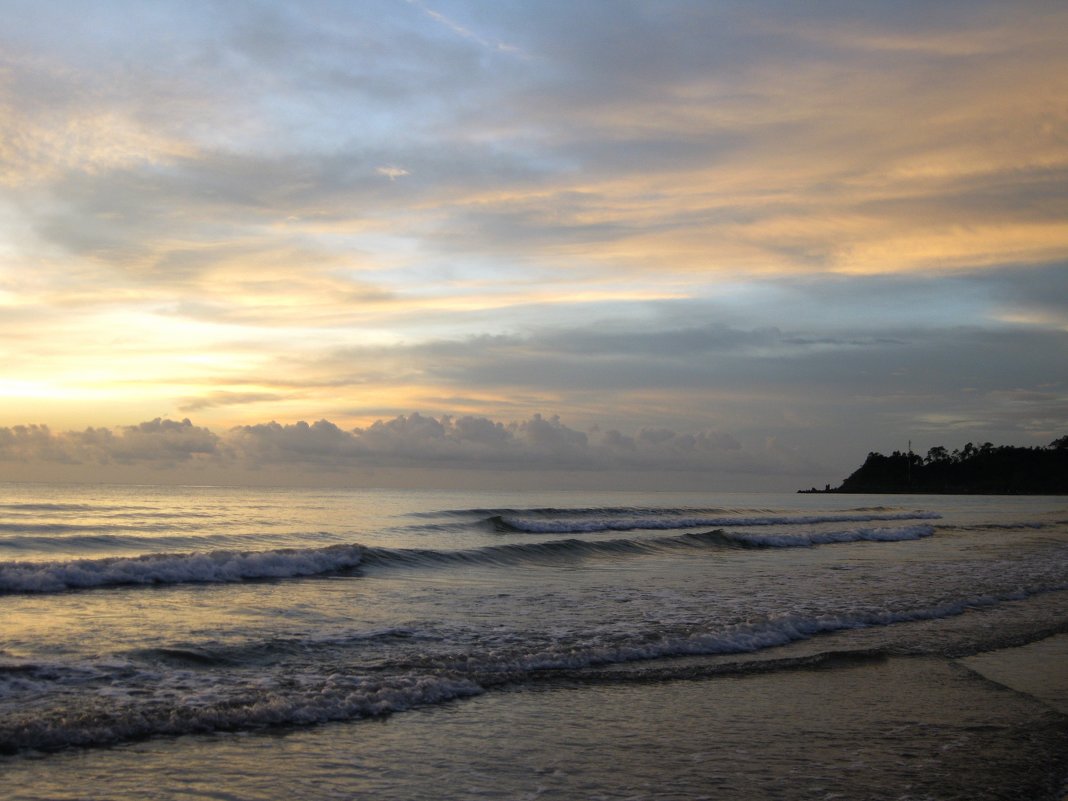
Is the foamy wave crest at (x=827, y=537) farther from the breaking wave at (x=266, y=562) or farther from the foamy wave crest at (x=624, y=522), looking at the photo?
the foamy wave crest at (x=624, y=522)

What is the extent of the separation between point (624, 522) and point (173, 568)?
32363 mm

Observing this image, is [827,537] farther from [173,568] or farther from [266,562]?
[173,568]

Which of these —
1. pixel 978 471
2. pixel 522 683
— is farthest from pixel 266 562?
pixel 978 471

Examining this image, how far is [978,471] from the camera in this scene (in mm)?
184000

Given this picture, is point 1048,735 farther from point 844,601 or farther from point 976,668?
point 844,601

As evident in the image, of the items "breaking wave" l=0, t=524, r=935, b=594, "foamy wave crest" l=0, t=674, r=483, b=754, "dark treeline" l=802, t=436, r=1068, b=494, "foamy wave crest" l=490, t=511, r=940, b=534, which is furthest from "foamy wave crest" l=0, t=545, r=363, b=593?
"dark treeline" l=802, t=436, r=1068, b=494

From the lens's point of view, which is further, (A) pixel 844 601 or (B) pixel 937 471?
(B) pixel 937 471

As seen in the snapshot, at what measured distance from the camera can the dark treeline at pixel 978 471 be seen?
573ft

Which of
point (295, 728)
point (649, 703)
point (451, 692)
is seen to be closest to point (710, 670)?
point (649, 703)

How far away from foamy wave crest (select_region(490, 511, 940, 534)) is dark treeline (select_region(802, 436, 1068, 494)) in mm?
135496

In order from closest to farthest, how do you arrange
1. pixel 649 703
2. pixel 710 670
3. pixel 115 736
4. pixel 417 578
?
pixel 115 736
pixel 649 703
pixel 710 670
pixel 417 578

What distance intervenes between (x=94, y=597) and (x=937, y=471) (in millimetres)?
199881

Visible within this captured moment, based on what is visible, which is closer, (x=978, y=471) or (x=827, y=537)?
(x=827, y=537)

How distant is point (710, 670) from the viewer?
1121cm
